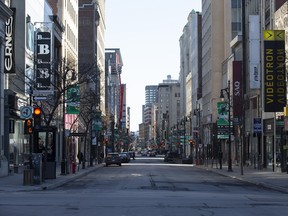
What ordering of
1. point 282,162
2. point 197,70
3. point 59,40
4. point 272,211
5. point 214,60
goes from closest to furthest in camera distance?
point 272,211
point 282,162
point 59,40
point 214,60
point 197,70

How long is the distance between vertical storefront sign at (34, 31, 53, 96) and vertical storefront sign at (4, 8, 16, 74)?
516cm

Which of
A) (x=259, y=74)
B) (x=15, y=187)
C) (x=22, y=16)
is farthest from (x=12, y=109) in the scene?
(x=259, y=74)

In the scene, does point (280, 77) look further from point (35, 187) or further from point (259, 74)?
point (35, 187)

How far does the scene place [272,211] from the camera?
19141mm

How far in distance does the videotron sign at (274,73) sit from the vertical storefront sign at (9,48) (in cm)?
2039

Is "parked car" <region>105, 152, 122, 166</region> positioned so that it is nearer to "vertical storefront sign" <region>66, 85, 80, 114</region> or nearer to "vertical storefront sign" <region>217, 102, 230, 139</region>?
"vertical storefront sign" <region>217, 102, 230, 139</region>

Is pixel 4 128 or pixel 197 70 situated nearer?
pixel 4 128

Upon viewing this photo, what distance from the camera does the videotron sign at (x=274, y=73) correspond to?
5075 cm

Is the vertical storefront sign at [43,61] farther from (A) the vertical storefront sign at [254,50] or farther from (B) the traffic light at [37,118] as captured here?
(A) the vertical storefront sign at [254,50]

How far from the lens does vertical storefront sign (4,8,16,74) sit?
4384 cm

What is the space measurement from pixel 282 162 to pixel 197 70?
77.7 metres

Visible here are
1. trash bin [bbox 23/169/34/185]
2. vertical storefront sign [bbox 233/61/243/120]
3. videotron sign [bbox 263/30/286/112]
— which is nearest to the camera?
trash bin [bbox 23/169/34/185]

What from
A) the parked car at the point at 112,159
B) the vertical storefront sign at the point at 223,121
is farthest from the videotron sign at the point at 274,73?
the parked car at the point at 112,159

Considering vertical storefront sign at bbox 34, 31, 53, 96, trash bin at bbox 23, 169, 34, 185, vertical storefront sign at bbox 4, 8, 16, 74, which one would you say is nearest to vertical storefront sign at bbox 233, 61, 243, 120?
vertical storefront sign at bbox 34, 31, 53, 96
